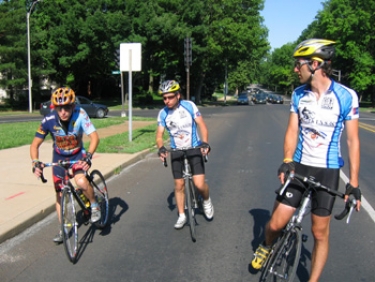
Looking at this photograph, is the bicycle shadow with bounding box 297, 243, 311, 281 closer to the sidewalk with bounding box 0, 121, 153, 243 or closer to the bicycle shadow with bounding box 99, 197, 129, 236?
the bicycle shadow with bounding box 99, 197, 129, 236

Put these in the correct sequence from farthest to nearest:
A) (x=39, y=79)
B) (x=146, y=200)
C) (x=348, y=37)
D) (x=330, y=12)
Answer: (x=330, y=12) < (x=348, y=37) < (x=39, y=79) < (x=146, y=200)

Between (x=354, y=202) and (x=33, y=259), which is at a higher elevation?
(x=354, y=202)

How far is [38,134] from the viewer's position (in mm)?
4316

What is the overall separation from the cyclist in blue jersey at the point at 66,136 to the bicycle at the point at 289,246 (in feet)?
6.86

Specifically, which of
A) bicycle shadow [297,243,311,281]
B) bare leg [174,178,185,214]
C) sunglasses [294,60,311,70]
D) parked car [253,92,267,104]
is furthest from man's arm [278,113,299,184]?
parked car [253,92,267,104]

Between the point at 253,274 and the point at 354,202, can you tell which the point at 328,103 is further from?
the point at 253,274

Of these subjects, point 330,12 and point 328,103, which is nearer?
point 328,103

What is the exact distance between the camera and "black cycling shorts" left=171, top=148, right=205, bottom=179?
15.9ft

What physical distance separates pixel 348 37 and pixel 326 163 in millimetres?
51600

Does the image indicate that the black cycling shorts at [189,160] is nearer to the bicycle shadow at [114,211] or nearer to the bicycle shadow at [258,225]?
the bicycle shadow at [258,225]

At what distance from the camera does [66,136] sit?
14.1ft

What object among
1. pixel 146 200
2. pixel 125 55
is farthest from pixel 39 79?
pixel 146 200

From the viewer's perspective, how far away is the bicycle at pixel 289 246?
318 centimetres

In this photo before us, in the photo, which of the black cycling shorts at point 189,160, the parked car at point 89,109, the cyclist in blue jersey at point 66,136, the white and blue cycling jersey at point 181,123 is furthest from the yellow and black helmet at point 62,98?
the parked car at point 89,109
